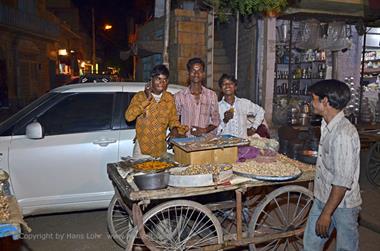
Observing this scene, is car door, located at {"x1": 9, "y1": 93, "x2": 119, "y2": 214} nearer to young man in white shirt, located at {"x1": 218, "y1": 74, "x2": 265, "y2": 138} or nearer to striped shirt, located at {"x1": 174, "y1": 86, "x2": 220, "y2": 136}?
A: striped shirt, located at {"x1": 174, "y1": 86, "x2": 220, "y2": 136}

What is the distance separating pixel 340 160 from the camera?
2729 mm

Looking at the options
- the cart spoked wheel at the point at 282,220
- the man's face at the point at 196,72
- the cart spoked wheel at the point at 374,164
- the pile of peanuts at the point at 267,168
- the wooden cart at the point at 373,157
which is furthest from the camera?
the cart spoked wheel at the point at 374,164

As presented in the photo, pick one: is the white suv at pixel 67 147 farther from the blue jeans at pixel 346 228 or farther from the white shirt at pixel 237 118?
the blue jeans at pixel 346 228

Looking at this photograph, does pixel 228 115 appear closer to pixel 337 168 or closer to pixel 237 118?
pixel 237 118

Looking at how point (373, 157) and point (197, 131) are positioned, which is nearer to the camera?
point (197, 131)

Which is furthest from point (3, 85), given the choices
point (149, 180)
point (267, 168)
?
point (267, 168)

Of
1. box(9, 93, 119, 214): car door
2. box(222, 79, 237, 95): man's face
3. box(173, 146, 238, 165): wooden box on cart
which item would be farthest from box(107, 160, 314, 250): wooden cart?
box(222, 79, 237, 95): man's face

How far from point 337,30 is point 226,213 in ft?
24.4

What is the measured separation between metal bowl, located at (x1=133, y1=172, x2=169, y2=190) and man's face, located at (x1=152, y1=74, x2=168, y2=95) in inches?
53.3

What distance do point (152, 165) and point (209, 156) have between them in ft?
1.93

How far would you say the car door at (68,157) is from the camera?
4336 mm

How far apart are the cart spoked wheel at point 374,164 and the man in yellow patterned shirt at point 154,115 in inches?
177

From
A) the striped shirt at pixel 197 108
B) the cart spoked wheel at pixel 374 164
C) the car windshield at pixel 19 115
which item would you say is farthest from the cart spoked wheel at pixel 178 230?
the cart spoked wheel at pixel 374 164

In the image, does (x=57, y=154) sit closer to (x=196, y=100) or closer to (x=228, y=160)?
(x=196, y=100)
